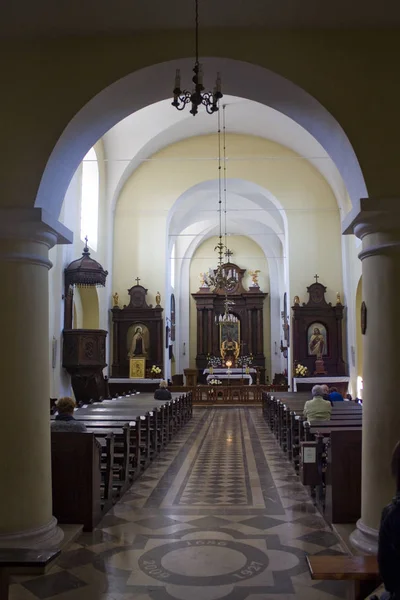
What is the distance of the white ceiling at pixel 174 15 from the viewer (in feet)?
15.8

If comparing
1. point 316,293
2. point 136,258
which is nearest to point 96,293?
point 136,258

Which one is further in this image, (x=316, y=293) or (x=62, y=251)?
(x=316, y=293)

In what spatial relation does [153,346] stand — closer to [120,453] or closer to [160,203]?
[160,203]

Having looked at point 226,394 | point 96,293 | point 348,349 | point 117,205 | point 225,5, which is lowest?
point 226,394

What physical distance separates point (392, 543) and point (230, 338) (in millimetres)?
28190

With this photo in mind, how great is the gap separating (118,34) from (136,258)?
1601cm

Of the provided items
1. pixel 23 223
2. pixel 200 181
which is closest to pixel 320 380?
pixel 200 181

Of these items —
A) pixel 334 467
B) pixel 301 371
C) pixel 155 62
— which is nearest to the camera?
pixel 155 62

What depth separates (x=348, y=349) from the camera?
20.0 meters

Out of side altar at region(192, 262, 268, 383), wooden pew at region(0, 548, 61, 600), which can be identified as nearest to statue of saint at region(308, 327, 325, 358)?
side altar at region(192, 262, 268, 383)

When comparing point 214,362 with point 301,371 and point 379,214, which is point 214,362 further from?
point 379,214

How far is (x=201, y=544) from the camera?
523 cm

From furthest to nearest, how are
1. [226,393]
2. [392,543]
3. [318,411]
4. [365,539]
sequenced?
[226,393]
[318,411]
[365,539]
[392,543]

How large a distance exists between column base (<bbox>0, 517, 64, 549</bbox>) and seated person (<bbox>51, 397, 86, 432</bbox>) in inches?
46.8
